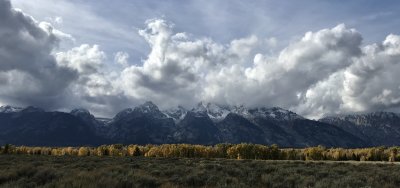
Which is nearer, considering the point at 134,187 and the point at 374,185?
the point at 134,187

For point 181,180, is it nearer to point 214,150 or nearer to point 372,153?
point 372,153

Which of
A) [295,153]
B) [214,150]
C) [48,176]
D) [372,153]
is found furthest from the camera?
[214,150]

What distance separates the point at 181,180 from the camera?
89.2 ft

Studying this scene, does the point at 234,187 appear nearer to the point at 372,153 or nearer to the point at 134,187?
the point at 134,187

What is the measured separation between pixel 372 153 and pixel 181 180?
120m

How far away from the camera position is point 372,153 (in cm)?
13200

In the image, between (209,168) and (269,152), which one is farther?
(269,152)

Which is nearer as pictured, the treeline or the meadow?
the meadow

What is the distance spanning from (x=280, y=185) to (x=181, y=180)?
6437 mm

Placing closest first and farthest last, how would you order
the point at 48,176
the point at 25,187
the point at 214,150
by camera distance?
1. the point at 25,187
2. the point at 48,176
3. the point at 214,150

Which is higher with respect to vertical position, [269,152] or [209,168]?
[269,152]

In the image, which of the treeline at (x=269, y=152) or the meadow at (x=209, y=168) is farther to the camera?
the treeline at (x=269, y=152)

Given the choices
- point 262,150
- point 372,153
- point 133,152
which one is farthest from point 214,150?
point 372,153

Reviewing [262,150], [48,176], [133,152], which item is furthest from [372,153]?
[48,176]
